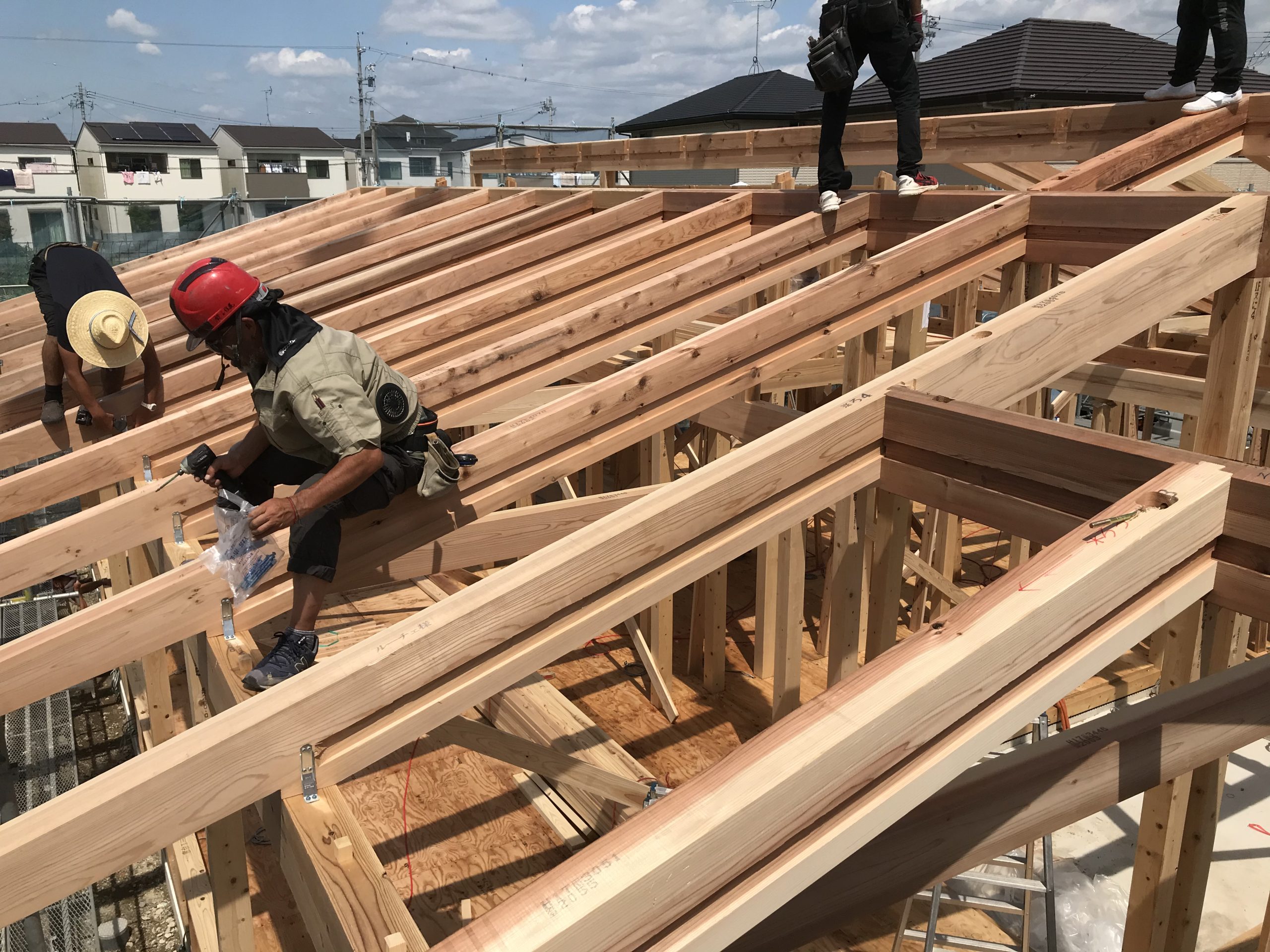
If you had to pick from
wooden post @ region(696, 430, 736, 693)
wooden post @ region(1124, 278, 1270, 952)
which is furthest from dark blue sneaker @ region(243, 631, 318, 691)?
wooden post @ region(696, 430, 736, 693)

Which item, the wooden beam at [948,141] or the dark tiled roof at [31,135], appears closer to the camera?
the wooden beam at [948,141]

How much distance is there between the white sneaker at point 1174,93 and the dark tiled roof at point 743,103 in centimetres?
1864

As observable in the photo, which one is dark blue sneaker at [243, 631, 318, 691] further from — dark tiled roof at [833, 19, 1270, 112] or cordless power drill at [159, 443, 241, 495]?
dark tiled roof at [833, 19, 1270, 112]

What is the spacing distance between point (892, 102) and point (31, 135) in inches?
2002

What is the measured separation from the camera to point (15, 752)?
6359 mm

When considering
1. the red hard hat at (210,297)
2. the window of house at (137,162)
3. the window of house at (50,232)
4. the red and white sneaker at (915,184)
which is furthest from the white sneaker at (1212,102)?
the window of house at (137,162)

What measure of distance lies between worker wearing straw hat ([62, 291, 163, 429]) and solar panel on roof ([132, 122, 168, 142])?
45.1 metres

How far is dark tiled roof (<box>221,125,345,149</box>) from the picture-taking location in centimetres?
4453

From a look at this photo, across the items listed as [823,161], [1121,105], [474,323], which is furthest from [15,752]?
[1121,105]

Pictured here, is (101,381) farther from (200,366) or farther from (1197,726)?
(1197,726)

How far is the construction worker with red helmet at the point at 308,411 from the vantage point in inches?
110

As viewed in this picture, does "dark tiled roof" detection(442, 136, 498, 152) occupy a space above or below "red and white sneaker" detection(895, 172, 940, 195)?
above

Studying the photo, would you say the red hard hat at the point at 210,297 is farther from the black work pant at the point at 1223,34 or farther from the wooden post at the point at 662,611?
the black work pant at the point at 1223,34

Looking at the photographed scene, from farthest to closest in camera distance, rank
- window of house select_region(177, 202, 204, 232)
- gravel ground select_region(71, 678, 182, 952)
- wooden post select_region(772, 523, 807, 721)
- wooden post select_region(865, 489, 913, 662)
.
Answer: window of house select_region(177, 202, 204, 232) → wooden post select_region(772, 523, 807, 721) → gravel ground select_region(71, 678, 182, 952) → wooden post select_region(865, 489, 913, 662)
